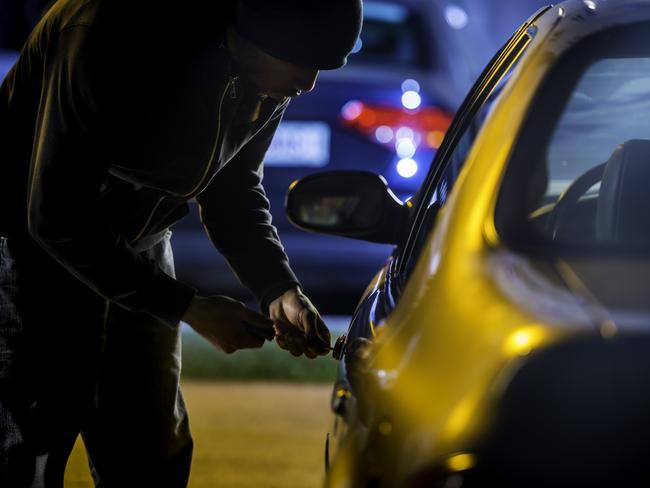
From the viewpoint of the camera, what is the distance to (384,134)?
6.88 m

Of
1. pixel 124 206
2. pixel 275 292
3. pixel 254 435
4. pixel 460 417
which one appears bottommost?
pixel 254 435

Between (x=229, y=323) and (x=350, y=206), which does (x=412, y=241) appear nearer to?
(x=350, y=206)

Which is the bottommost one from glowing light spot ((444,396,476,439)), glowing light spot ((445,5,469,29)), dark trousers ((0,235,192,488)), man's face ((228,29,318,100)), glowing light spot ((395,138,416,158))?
glowing light spot ((395,138,416,158))

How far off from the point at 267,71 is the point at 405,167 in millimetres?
4022

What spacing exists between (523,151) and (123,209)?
1.43m

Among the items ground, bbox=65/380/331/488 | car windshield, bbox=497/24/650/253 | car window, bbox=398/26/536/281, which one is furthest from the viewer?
ground, bbox=65/380/331/488

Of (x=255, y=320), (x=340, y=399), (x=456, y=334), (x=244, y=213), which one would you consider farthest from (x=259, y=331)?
(x=456, y=334)

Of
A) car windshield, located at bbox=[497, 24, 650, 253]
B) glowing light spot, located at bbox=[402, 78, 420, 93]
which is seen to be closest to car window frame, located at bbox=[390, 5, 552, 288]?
car windshield, located at bbox=[497, 24, 650, 253]

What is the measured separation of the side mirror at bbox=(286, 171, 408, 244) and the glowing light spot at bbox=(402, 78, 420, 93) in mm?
4037

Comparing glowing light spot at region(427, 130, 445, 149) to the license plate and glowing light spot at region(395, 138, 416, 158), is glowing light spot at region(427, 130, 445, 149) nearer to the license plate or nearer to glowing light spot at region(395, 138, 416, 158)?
glowing light spot at region(395, 138, 416, 158)

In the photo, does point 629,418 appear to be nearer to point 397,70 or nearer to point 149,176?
point 149,176

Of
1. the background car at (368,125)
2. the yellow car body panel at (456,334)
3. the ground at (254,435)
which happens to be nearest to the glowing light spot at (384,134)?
the background car at (368,125)

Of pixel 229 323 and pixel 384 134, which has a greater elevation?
pixel 229 323

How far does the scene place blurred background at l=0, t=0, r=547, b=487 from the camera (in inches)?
260
